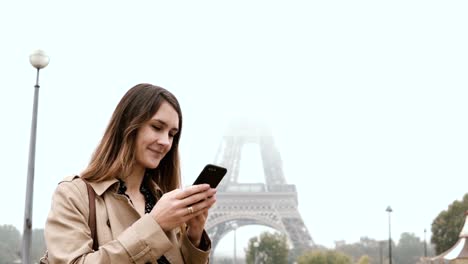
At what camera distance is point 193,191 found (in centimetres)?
254

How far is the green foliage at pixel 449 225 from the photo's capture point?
54.4 metres

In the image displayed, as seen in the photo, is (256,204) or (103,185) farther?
(256,204)

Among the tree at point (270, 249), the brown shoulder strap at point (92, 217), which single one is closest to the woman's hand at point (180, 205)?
the brown shoulder strap at point (92, 217)

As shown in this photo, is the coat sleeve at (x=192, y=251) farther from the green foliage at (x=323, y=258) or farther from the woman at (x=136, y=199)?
the green foliage at (x=323, y=258)

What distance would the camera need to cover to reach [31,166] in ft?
35.6

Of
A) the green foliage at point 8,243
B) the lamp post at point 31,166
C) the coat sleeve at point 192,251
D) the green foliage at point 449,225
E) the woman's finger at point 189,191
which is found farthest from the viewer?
the green foliage at point 449,225

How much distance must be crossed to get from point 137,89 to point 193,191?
A: 58 cm

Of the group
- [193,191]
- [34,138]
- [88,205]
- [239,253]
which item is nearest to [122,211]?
[88,205]

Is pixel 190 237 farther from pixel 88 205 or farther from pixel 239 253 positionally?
pixel 239 253

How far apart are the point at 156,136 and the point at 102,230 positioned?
0.43 m

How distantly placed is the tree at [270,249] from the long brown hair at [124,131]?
64.7 meters

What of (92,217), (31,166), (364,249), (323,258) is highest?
(31,166)

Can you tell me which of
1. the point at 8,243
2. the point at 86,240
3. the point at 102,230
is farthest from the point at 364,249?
the point at 86,240

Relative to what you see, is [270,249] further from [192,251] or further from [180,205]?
[180,205]
